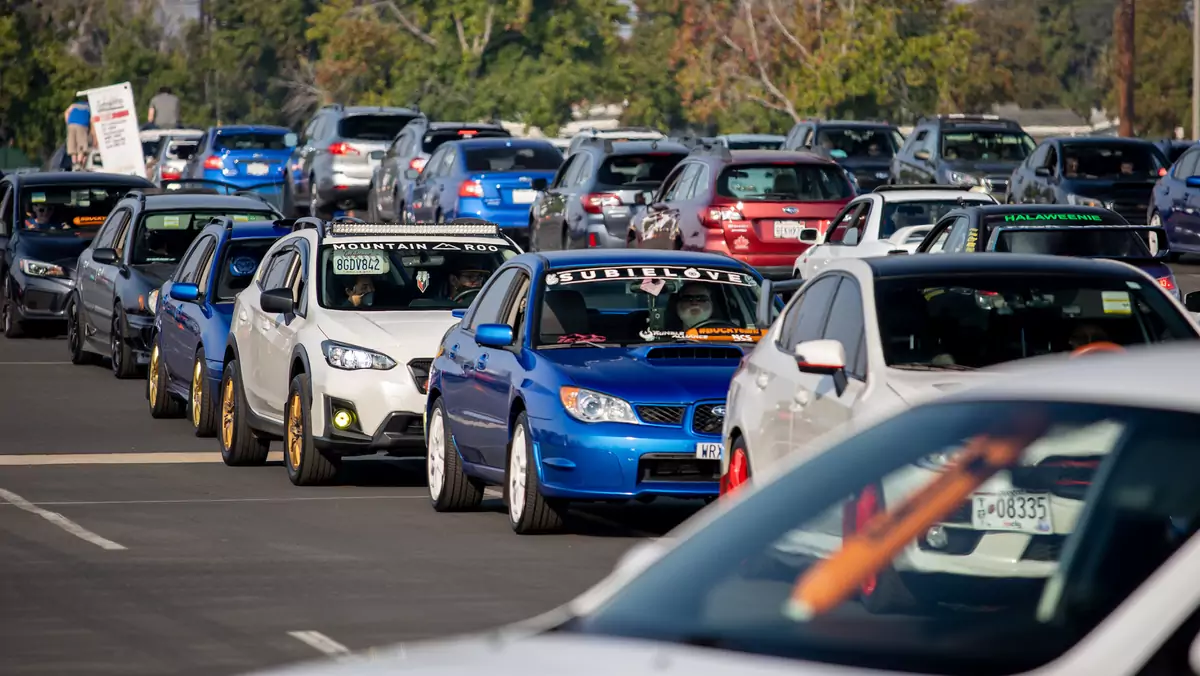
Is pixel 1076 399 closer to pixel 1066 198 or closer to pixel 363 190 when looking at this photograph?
pixel 1066 198

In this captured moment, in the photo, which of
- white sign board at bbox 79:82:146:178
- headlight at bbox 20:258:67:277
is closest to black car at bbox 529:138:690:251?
headlight at bbox 20:258:67:277

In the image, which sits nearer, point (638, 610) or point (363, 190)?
point (638, 610)

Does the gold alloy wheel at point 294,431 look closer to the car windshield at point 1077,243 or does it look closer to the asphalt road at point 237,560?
the asphalt road at point 237,560

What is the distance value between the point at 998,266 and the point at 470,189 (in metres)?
23.7

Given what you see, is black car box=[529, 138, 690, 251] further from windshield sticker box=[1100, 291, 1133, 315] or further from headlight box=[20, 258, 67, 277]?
windshield sticker box=[1100, 291, 1133, 315]

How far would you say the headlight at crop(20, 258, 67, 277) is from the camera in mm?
27406

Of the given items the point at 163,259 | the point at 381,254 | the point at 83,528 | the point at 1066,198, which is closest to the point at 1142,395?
the point at 83,528

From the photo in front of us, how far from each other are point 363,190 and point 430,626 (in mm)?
31419

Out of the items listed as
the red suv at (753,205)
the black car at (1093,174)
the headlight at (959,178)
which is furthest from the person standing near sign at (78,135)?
the red suv at (753,205)

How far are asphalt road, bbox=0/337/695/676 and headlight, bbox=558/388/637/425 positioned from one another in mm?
662

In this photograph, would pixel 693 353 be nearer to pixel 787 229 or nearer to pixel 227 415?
pixel 227 415

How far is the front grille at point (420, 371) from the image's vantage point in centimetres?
1487

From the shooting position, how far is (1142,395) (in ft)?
14.2

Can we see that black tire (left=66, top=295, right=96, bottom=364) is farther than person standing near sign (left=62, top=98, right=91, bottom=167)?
No
